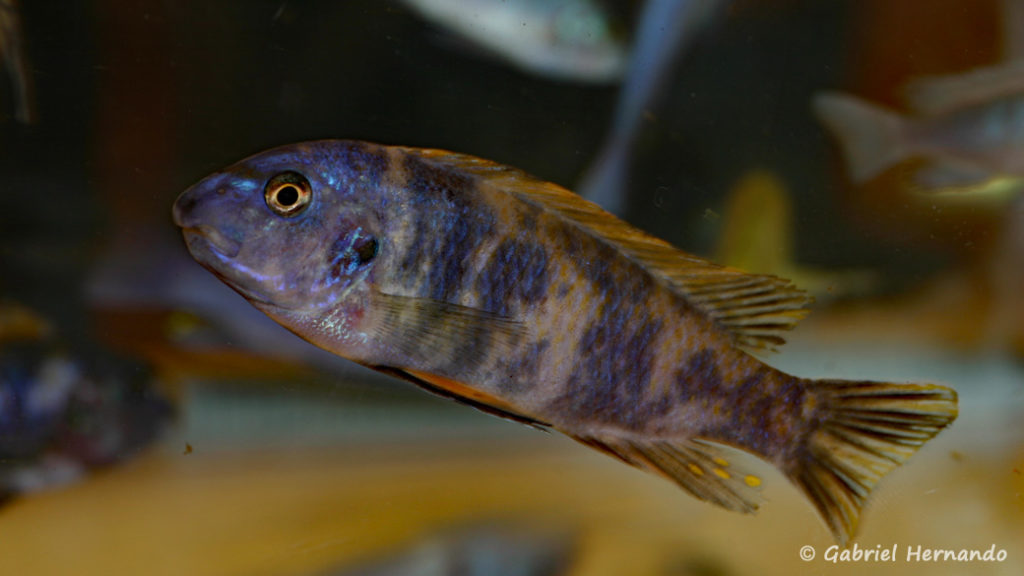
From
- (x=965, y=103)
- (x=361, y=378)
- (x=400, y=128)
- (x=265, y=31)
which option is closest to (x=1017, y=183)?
(x=965, y=103)

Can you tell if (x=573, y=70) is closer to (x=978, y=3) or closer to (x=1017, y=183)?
Result: (x=978, y=3)

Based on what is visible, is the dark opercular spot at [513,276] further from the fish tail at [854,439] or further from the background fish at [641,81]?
the background fish at [641,81]

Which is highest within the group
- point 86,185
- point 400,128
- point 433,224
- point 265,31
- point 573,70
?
point 573,70

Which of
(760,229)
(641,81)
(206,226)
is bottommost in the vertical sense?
(206,226)

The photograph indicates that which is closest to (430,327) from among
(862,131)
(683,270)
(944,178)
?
(683,270)

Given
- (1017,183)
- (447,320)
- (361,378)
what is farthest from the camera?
(1017,183)

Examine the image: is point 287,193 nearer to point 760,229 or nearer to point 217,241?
point 217,241

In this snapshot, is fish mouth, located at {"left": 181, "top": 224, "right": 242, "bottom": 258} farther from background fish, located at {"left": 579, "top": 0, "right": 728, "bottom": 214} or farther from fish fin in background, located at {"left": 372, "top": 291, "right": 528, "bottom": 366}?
background fish, located at {"left": 579, "top": 0, "right": 728, "bottom": 214}
